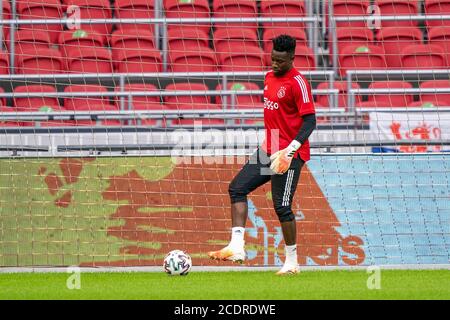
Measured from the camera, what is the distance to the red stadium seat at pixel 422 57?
51.0 feet

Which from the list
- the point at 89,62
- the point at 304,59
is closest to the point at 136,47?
the point at 89,62

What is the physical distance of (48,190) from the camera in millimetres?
12188

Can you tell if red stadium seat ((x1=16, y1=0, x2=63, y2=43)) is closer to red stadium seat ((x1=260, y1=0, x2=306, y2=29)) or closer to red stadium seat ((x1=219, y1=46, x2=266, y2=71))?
red stadium seat ((x1=219, y1=46, x2=266, y2=71))

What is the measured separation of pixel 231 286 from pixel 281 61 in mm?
2220

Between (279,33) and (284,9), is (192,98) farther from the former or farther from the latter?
(284,9)

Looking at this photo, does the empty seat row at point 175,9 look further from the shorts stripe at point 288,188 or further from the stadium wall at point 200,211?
the shorts stripe at point 288,188

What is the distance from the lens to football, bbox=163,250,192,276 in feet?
33.2

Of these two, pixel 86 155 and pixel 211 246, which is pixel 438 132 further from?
pixel 86 155

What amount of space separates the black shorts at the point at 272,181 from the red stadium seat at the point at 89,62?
566cm

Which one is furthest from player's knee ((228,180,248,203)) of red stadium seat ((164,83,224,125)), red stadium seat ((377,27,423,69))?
red stadium seat ((377,27,423,69))

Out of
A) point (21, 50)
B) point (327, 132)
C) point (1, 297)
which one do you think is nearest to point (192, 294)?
point (1, 297)

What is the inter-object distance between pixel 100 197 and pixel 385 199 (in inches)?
134

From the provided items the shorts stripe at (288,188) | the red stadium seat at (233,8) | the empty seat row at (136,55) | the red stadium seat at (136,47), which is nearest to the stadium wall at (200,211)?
the shorts stripe at (288,188)

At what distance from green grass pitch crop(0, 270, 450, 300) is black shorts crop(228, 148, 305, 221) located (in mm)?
708
